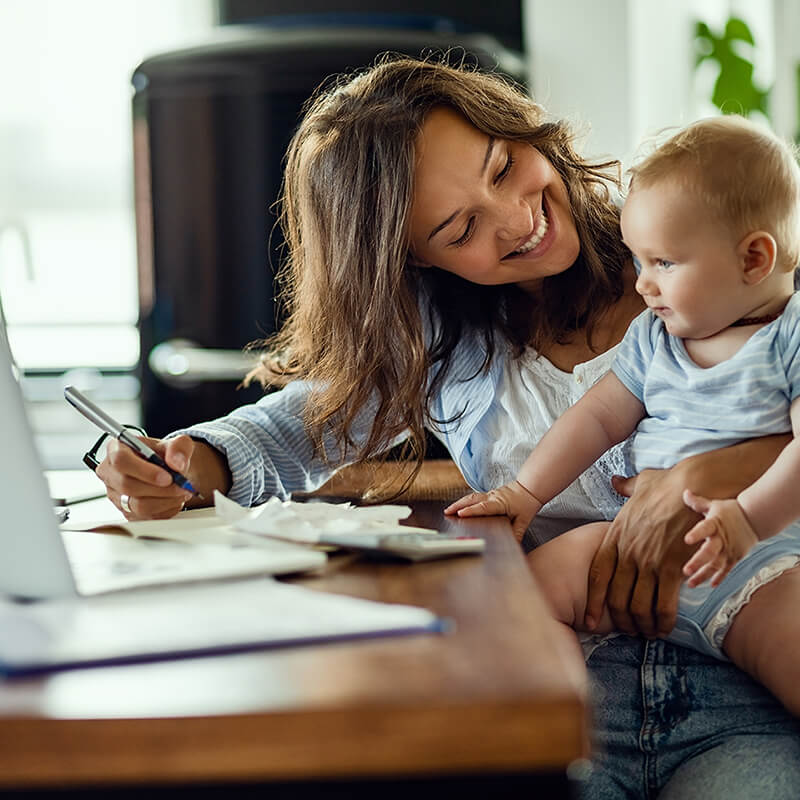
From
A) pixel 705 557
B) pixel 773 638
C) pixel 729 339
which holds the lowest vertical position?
pixel 773 638

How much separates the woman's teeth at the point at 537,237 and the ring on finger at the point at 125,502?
0.58 m

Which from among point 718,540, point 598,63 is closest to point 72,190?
point 598,63

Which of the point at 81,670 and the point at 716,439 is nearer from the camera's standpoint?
the point at 81,670

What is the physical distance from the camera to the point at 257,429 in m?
1.45

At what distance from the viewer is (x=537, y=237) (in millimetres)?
1436

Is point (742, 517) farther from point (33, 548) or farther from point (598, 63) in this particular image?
point (598, 63)

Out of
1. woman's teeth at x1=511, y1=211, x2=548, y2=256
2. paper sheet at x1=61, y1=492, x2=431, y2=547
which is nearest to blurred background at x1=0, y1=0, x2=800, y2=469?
woman's teeth at x1=511, y1=211, x2=548, y2=256

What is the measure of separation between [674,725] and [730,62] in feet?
9.07

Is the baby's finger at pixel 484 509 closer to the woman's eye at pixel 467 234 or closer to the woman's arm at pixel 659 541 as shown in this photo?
the woman's arm at pixel 659 541

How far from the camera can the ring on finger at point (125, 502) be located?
1.18 meters

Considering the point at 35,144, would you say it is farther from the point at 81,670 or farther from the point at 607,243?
the point at 81,670

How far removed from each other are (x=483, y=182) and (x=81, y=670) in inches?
38.1

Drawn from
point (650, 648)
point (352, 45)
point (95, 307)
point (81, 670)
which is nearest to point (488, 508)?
point (650, 648)

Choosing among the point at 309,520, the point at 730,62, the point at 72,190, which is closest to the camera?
Answer: the point at 309,520
